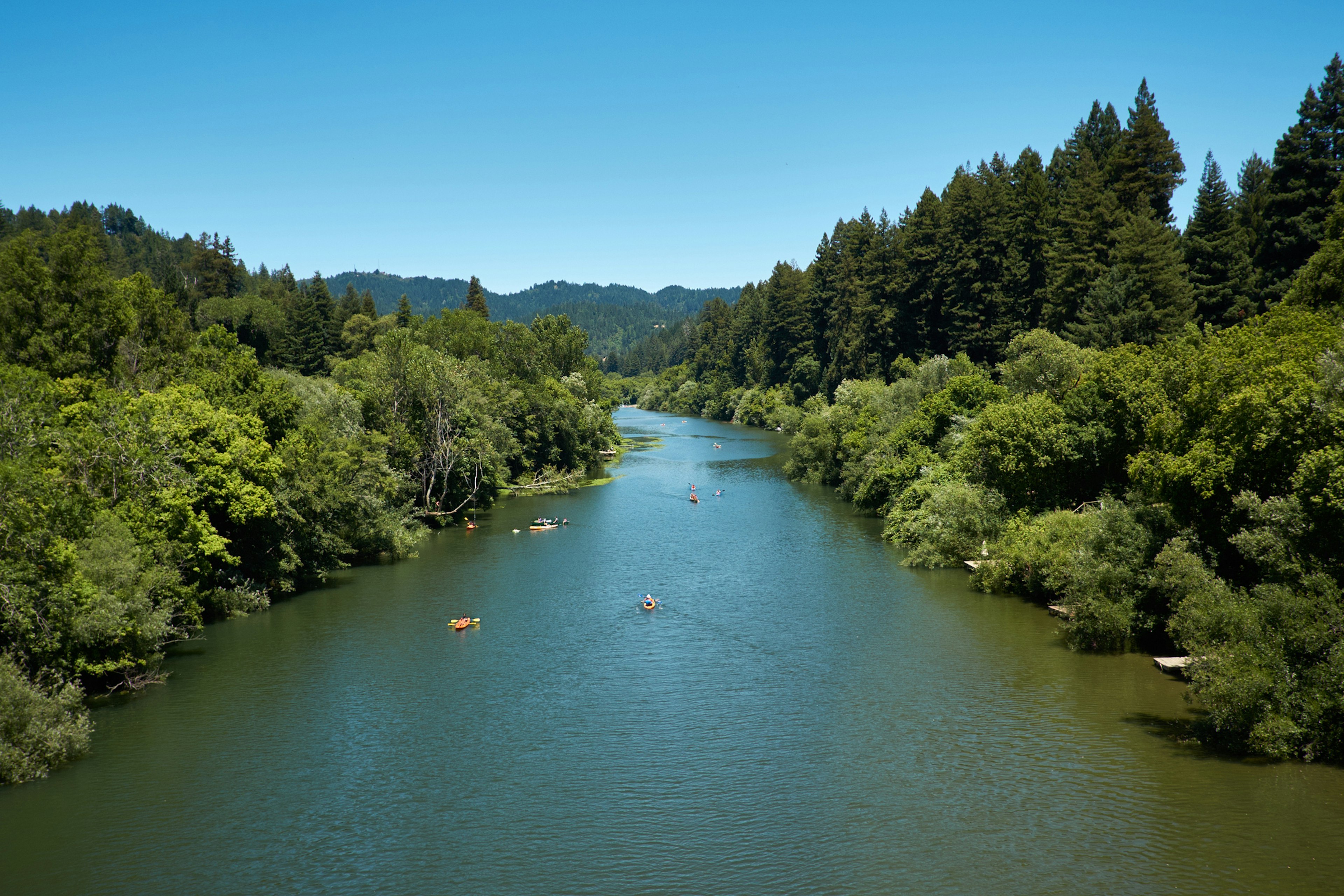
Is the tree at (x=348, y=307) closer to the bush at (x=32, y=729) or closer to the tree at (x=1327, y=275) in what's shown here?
the bush at (x=32, y=729)

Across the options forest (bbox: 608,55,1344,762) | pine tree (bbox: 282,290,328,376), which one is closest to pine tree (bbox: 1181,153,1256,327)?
forest (bbox: 608,55,1344,762)

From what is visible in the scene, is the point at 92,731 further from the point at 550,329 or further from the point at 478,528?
the point at 550,329

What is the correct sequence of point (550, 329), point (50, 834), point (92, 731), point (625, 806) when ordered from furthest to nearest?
point (550, 329), point (92, 731), point (625, 806), point (50, 834)

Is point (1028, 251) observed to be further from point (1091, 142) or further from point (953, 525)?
point (953, 525)

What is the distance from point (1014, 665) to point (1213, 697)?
8.95m

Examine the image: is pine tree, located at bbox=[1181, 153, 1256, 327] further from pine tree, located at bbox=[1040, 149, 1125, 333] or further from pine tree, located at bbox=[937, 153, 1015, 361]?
pine tree, located at bbox=[937, 153, 1015, 361]

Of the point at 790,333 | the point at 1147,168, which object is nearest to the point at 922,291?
the point at 1147,168

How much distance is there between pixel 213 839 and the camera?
67.9 feet

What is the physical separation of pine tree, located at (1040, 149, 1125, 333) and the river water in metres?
33.3

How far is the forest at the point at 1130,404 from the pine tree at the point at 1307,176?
150mm

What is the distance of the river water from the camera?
63.1 ft

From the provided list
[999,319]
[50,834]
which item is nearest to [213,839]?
[50,834]

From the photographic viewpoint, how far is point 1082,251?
64125mm

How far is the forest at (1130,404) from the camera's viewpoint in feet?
73.0
